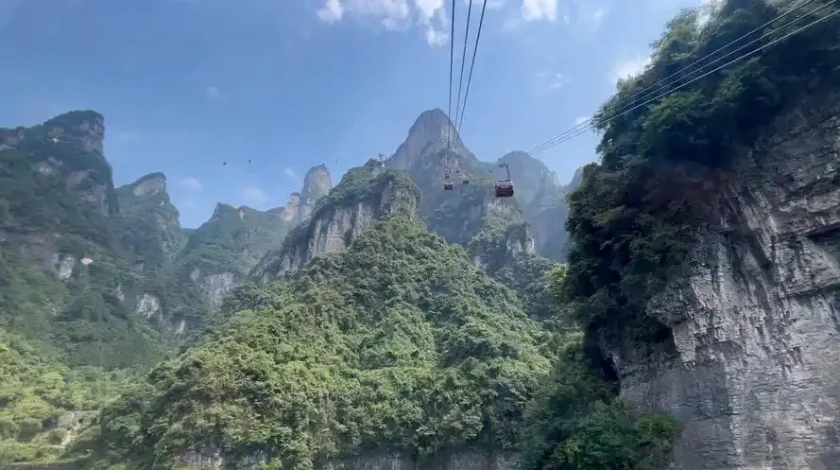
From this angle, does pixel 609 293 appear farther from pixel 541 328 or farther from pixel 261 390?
pixel 541 328

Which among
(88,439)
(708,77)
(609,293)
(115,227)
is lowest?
(88,439)

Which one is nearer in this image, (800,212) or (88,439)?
(800,212)

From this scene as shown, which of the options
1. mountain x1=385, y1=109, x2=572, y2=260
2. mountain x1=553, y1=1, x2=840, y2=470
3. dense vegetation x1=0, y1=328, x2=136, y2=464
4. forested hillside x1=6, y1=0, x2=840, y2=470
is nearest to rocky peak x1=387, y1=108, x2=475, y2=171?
mountain x1=385, y1=109, x2=572, y2=260

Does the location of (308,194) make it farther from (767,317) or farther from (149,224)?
(767,317)

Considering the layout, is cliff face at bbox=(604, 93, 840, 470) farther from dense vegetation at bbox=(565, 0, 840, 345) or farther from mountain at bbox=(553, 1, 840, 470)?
dense vegetation at bbox=(565, 0, 840, 345)

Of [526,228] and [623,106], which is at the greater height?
[526,228]

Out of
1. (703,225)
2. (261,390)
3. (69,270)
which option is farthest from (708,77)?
(69,270)

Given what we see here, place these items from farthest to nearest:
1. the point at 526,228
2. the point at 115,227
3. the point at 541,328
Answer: the point at 115,227
the point at 526,228
the point at 541,328

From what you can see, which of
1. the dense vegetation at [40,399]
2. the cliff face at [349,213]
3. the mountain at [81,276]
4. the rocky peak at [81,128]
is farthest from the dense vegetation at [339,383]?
the rocky peak at [81,128]
